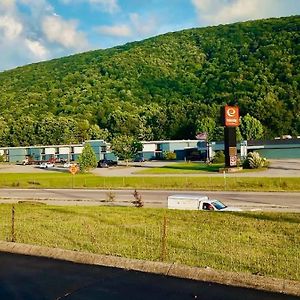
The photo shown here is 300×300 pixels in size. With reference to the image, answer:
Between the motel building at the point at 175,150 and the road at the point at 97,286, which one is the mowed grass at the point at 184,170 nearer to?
the motel building at the point at 175,150

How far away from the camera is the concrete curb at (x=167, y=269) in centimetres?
805

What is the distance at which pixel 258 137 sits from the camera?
415ft

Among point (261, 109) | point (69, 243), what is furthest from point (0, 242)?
point (261, 109)

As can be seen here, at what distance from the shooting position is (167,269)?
915 cm

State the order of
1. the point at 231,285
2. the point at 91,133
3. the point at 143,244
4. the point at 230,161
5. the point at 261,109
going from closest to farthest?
the point at 231,285 < the point at 143,244 < the point at 230,161 < the point at 261,109 < the point at 91,133

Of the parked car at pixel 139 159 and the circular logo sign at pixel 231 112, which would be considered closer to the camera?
the circular logo sign at pixel 231 112

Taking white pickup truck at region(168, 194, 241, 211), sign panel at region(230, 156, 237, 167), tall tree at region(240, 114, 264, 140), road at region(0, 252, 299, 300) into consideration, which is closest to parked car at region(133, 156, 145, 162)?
tall tree at region(240, 114, 264, 140)

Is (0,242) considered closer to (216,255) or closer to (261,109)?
(216,255)

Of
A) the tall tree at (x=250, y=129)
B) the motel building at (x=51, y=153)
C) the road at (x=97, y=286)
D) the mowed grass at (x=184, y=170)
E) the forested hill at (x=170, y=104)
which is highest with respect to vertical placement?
the forested hill at (x=170, y=104)

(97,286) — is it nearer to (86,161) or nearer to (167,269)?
(167,269)

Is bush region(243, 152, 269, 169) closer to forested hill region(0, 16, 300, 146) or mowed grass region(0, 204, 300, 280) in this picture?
mowed grass region(0, 204, 300, 280)

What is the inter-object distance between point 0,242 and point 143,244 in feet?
12.3

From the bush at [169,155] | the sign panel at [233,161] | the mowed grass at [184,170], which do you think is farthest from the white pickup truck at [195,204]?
the bush at [169,155]

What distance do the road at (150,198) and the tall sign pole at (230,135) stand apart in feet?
76.6
